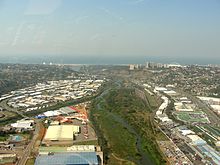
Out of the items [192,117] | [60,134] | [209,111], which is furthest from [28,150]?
[209,111]

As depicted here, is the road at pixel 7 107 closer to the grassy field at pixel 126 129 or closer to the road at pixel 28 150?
the road at pixel 28 150

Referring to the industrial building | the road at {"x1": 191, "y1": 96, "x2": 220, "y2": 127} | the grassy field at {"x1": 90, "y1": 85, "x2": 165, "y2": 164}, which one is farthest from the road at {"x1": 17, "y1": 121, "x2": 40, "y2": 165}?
the road at {"x1": 191, "y1": 96, "x2": 220, "y2": 127}

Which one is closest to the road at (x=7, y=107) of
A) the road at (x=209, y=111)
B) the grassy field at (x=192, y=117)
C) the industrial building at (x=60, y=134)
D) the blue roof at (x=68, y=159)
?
the industrial building at (x=60, y=134)

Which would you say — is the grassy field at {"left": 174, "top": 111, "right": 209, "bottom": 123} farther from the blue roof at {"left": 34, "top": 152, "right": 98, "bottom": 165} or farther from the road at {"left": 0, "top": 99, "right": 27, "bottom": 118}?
the road at {"left": 0, "top": 99, "right": 27, "bottom": 118}

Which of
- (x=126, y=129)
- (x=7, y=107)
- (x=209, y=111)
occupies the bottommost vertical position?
(x=209, y=111)

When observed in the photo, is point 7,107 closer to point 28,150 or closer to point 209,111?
point 28,150
